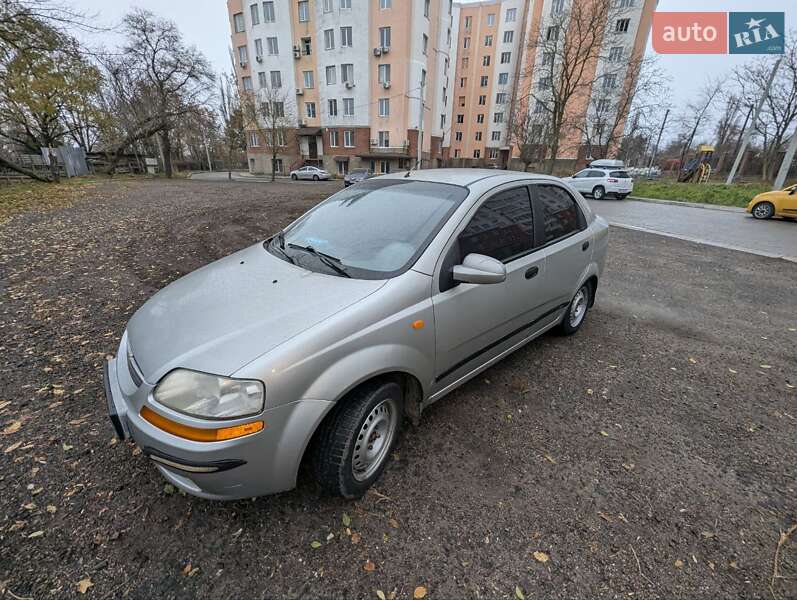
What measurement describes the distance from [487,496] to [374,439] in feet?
2.37

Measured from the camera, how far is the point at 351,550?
177cm

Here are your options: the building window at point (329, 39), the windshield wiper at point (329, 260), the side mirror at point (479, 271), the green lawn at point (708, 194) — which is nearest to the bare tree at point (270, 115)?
the building window at point (329, 39)

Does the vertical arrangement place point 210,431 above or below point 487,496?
above

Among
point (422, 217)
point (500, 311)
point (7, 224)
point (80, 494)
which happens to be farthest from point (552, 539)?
point (7, 224)

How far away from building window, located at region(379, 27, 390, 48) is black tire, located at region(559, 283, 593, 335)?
39792mm

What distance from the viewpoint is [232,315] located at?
6.04ft

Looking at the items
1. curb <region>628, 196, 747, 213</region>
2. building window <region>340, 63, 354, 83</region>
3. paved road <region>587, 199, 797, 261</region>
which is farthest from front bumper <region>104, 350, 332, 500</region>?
building window <region>340, 63, 354, 83</region>

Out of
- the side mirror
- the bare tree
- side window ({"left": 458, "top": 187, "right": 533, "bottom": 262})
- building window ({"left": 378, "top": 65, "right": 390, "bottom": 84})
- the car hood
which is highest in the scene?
building window ({"left": 378, "top": 65, "right": 390, "bottom": 84})

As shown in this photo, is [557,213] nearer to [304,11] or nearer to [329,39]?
[329,39]

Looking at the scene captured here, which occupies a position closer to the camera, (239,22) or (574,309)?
(574,309)

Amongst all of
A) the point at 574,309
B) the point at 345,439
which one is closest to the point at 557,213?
the point at 574,309

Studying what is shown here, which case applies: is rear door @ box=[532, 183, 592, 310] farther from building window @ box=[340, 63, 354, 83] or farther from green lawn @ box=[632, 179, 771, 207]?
building window @ box=[340, 63, 354, 83]

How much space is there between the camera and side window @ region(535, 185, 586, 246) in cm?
303

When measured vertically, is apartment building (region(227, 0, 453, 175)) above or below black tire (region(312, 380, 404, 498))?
above
